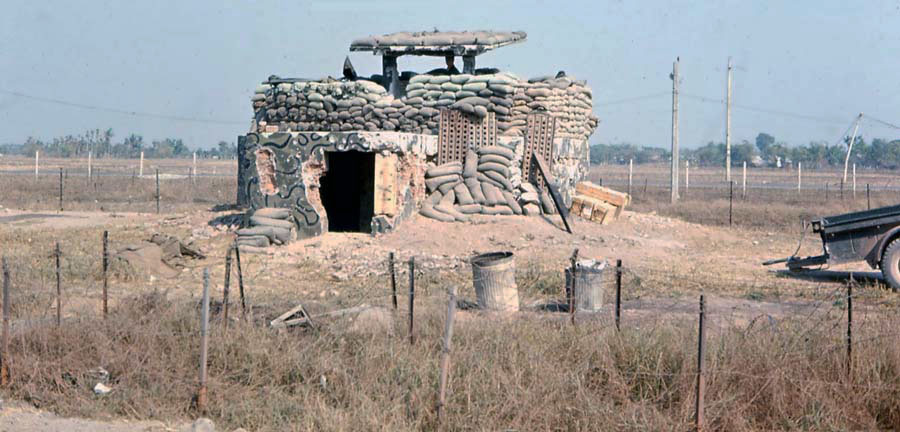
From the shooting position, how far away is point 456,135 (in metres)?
20.1

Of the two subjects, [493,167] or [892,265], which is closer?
[892,265]

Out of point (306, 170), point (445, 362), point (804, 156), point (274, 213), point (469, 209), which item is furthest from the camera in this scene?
point (804, 156)

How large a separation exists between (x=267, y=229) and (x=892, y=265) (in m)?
10.3

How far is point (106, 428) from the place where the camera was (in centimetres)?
792

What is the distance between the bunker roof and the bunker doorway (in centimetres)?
239

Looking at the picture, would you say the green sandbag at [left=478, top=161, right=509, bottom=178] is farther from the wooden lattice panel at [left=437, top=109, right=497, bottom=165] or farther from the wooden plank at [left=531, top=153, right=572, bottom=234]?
the wooden plank at [left=531, top=153, right=572, bottom=234]

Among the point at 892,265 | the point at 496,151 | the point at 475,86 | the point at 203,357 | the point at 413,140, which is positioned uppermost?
the point at 475,86

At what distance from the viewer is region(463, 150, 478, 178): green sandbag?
19797mm

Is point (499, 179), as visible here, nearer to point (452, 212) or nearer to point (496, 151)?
point (496, 151)

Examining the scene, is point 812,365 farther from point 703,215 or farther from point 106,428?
point 703,215

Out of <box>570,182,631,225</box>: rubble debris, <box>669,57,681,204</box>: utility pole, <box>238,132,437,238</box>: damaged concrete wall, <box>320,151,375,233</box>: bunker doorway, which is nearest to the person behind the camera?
<box>238,132,437,238</box>: damaged concrete wall

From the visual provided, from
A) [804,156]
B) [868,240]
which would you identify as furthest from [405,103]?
[804,156]

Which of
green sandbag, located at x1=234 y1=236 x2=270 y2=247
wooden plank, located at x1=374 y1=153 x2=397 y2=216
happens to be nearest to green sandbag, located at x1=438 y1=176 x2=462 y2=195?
wooden plank, located at x1=374 y1=153 x2=397 y2=216

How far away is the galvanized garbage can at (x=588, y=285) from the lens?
11.5 metres
